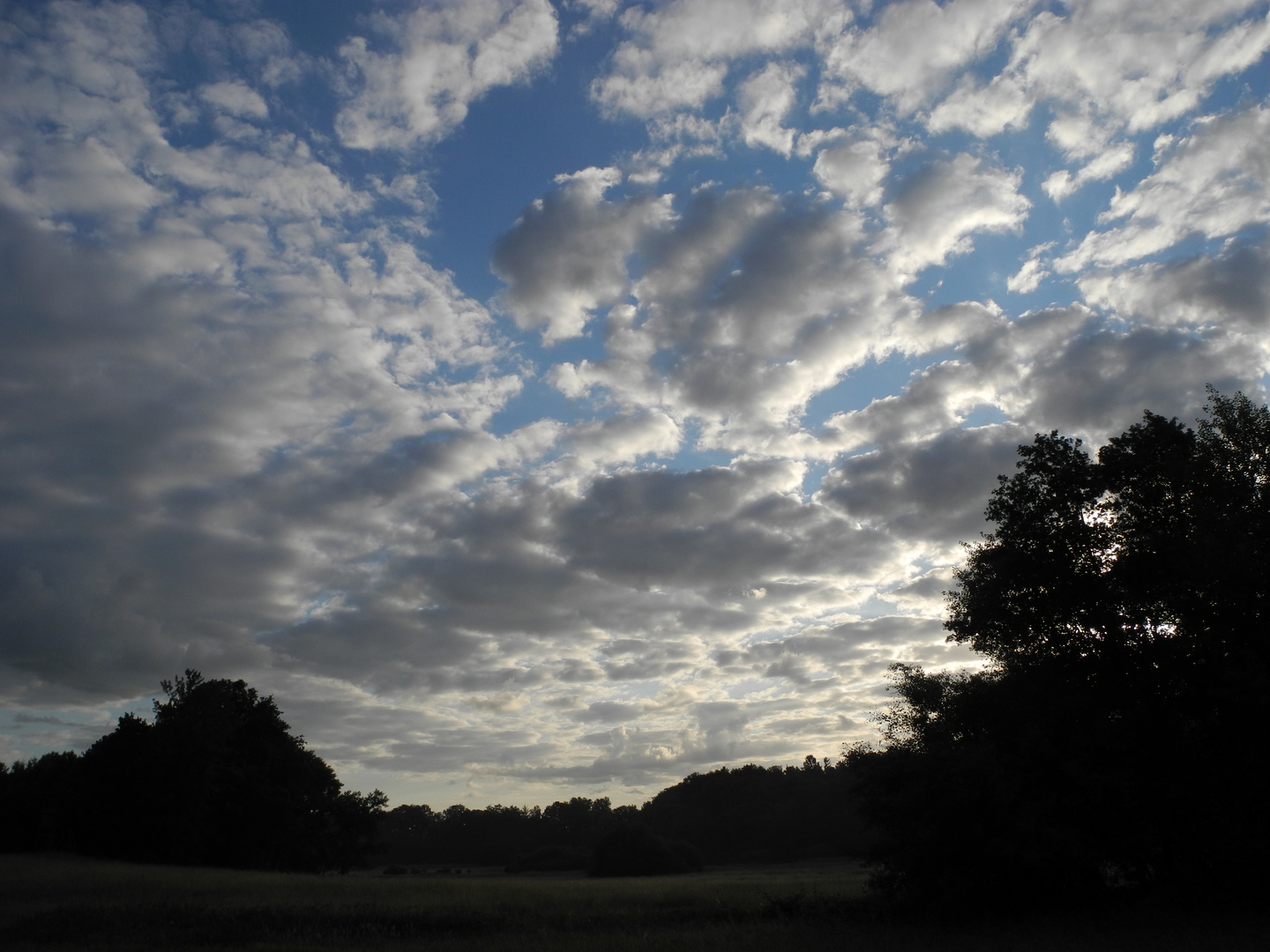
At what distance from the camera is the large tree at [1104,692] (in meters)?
21.8

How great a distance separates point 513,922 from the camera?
2541 centimetres

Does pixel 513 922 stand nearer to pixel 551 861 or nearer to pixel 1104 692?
pixel 1104 692

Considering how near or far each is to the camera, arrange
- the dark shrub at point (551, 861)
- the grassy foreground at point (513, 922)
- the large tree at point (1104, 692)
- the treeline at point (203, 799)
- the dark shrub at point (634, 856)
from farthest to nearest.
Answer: the dark shrub at point (551, 861)
the dark shrub at point (634, 856)
the treeline at point (203, 799)
the large tree at point (1104, 692)
the grassy foreground at point (513, 922)

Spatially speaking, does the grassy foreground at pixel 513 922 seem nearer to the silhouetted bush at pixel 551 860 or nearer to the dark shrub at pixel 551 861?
the silhouetted bush at pixel 551 860

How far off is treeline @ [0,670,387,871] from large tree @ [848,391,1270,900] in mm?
51765

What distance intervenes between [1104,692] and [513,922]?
1984cm

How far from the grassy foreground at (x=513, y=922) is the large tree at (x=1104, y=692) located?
206 cm

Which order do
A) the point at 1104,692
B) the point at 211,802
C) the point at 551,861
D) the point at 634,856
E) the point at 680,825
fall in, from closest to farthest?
the point at 1104,692
the point at 211,802
the point at 634,856
the point at 551,861
the point at 680,825

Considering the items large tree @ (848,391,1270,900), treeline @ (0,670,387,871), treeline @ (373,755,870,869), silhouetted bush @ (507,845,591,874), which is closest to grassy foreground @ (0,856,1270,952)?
large tree @ (848,391,1270,900)

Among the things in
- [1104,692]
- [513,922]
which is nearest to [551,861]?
[513,922]

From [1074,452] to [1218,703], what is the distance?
8.54 metres

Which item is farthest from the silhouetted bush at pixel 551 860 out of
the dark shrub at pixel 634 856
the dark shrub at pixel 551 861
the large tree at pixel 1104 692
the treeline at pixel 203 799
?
the large tree at pixel 1104 692

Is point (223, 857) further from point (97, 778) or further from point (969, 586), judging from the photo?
point (969, 586)

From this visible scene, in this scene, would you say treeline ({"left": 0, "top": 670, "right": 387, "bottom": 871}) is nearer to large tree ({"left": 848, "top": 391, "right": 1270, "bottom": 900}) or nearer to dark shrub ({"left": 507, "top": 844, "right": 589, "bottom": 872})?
dark shrub ({"left": 507, "top": 844, "right": 589, "bottom": 872})
